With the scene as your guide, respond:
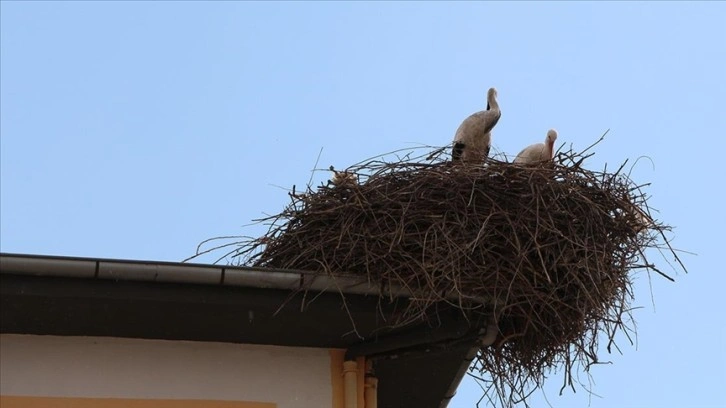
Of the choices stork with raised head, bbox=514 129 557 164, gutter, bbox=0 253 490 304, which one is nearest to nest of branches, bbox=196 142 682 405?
gutter, bbox=0 253 490 304

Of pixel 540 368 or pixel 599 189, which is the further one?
pixel 599 189

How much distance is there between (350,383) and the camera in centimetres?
615

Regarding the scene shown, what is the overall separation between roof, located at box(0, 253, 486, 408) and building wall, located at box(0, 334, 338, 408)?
2.4 inches

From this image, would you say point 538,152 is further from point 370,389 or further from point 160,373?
point 160,373

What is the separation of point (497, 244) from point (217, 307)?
1.62 meters

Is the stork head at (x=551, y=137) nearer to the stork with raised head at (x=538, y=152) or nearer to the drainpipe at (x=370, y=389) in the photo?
the stork with raised head at (x=538, y=152)

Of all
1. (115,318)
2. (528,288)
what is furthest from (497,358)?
(115,318)

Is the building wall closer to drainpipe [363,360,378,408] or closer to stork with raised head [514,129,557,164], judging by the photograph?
drainpipe [363,360,378,408]

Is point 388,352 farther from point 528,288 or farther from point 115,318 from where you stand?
point 115,318

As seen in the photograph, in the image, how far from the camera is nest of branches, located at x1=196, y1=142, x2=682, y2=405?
6.15 metres

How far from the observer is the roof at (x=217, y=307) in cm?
552

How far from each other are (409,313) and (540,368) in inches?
41.0

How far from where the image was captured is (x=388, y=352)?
21.1ft

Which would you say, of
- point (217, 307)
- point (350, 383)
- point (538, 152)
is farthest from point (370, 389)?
point (538, 152)
